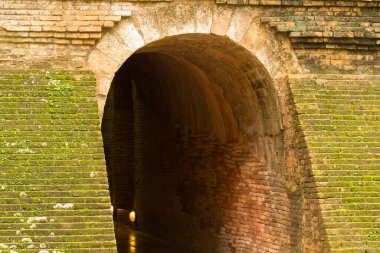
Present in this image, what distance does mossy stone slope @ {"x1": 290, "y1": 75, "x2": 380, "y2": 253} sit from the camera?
838 centimetres

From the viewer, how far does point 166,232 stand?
1427 cm

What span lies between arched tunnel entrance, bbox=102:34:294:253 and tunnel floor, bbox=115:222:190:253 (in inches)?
7.2

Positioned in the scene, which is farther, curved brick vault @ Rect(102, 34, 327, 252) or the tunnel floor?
the tunnel floor

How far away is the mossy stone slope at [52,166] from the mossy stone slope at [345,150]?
107 inches

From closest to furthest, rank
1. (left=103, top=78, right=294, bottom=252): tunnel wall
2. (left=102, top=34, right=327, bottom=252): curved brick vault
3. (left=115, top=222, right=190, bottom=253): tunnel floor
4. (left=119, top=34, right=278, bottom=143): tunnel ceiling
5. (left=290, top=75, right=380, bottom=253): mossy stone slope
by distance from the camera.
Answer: (left=290, top=75, right=380, bottom=253): mossy stone slope, (left=102, top=34, right=327, bottom=252): curved brick vault, (left=119, top=34, right=278, bottom=143): tunnel ceiling, (left=103, top=78, right=294, bottom=252): tunnel wall, (left=115, top=222, right=190, bottom=253): tunnel floor

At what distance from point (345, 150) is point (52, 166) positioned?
3.71 meters

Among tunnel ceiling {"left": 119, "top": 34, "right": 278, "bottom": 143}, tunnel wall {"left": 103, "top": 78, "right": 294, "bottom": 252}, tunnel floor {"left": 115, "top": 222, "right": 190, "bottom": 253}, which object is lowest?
tunnel floor {"left": 115, "top": 222, "right": 190, "bottom": 253}

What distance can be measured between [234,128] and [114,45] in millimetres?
3007

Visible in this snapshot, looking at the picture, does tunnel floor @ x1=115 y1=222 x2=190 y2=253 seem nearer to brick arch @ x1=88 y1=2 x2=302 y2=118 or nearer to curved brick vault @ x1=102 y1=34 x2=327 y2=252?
curved brick vault @ x1=102 y1=34 x2=327 y2=252

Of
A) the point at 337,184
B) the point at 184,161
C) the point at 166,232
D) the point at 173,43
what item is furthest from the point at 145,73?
the point at 337,184

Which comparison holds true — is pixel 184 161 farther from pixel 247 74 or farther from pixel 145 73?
pixel 247 74

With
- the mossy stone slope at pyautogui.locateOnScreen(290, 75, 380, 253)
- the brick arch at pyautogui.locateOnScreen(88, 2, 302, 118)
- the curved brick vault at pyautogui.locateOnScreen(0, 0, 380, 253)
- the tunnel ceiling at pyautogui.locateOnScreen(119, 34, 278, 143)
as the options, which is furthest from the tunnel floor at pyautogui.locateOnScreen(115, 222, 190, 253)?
the brick arch at pyautogui.locateOnScreen(88, 2, 302, 118)

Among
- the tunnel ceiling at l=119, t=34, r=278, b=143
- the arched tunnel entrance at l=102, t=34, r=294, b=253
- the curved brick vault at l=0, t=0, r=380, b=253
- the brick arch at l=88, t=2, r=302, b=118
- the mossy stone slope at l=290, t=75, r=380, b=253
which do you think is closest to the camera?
the curved brick vault at l=0, t=0, r=380, b=253

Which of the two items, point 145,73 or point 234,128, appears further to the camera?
point 145,73
